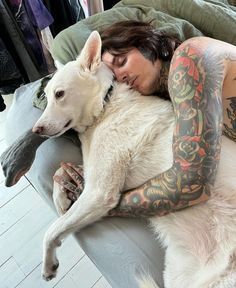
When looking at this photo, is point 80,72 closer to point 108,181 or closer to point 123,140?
point 123,140

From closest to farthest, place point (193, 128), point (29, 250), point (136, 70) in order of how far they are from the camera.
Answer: point (193, 128) < point (136, 70) < point (29, 250)

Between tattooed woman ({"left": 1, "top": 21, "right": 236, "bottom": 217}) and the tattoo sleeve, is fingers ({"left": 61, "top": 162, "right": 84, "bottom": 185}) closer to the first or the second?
tattooed woman ({"left": 1, "top": 21, "right": 236, "bottom": 217})

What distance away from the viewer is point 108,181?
1.00m

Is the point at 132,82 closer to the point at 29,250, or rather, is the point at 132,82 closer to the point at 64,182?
the point at 64,182

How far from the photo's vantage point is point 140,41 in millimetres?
1176

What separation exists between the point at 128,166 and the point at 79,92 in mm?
357

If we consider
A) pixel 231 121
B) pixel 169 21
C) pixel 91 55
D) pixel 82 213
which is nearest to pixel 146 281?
pixel 82 213

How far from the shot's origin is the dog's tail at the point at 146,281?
35.3 inches

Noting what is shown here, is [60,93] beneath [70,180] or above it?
above

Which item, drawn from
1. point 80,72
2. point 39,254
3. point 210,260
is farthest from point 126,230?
point 39,254

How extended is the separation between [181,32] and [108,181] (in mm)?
808

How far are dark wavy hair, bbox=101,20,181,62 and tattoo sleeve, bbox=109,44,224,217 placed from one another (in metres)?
0.23

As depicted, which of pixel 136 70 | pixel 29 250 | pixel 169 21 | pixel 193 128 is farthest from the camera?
pixel 29 250

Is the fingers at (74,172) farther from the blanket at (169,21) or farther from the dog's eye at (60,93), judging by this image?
the blanket at (169,21)
